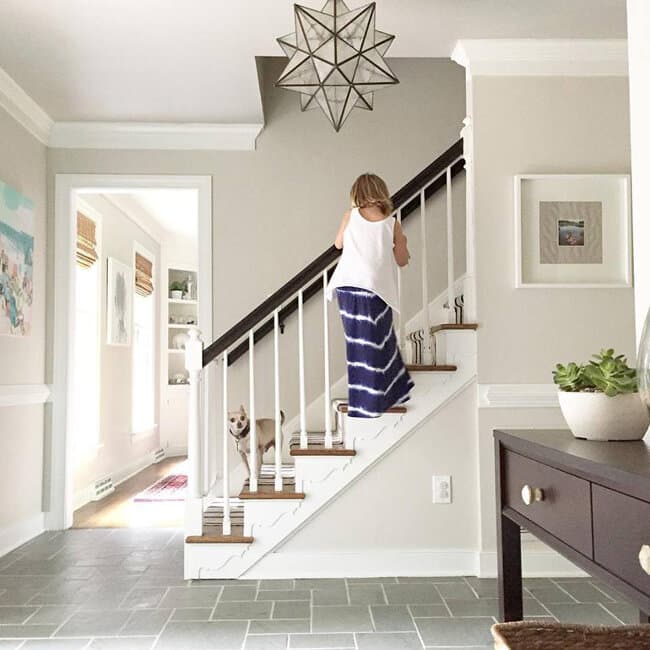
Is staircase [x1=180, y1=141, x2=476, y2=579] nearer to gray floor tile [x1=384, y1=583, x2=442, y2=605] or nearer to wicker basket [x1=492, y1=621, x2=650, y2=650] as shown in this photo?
gray floor tile [x1=384, y1=583, x2=442, y2=605]

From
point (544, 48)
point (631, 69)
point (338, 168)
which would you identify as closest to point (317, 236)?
point (338, 168)

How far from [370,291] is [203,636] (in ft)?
4.97

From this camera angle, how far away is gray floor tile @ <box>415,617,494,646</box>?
2.51 metres

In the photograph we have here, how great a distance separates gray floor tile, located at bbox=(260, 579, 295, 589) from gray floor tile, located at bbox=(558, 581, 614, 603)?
1214 millimetres

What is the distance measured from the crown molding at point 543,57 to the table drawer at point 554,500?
239cm

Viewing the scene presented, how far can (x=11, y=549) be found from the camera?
3.84 meters

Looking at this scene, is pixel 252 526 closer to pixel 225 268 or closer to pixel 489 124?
pixel 225 268

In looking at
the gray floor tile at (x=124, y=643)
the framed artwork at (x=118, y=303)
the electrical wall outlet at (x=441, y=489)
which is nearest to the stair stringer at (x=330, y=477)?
the electrical wall outlet at (x=441, y=489)

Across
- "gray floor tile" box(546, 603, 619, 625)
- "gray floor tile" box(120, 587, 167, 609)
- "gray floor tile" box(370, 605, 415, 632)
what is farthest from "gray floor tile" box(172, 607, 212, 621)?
"gray floor tile" box(546, 603, 619, 625)

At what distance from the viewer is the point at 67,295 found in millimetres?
4457

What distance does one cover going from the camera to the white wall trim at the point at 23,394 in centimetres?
379

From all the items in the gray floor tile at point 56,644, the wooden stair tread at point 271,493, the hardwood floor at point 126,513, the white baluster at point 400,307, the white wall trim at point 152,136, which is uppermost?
the white wall trim at point 152,136

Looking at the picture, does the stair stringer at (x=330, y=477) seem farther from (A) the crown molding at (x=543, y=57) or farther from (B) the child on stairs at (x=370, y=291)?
(A) the crown molding at (x=543, y=57)

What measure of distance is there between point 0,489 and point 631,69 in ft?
11.5
